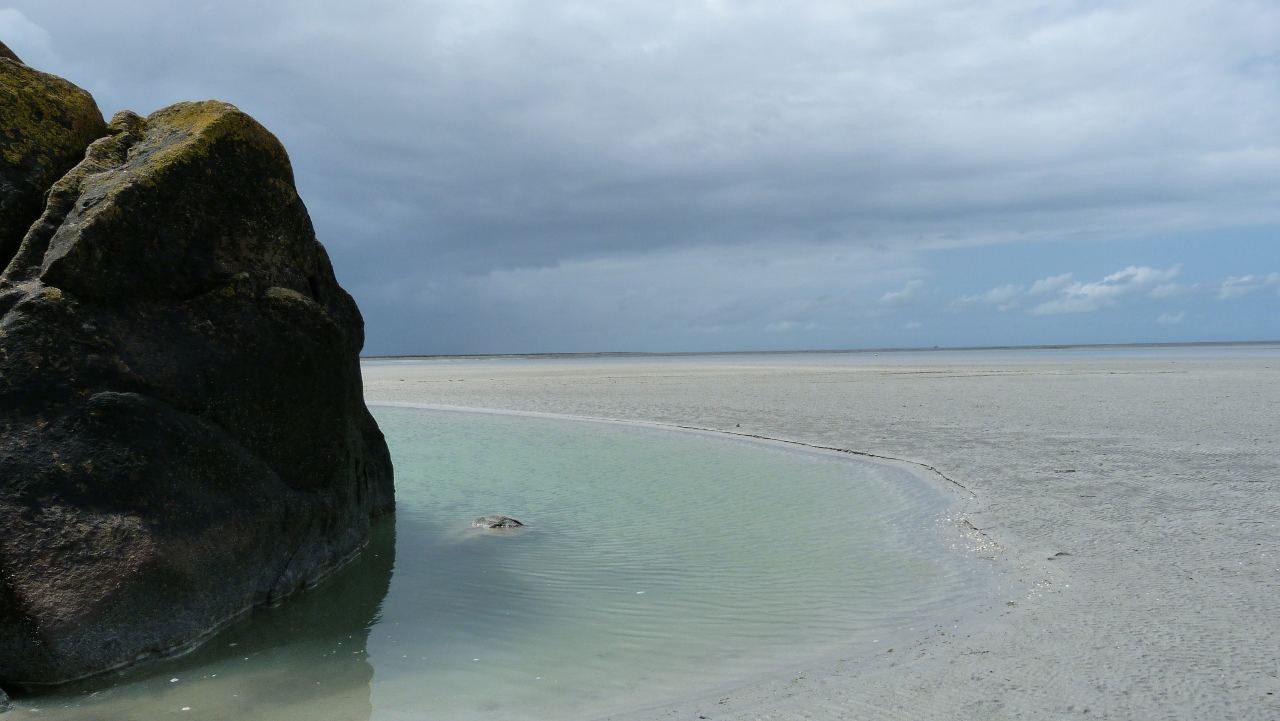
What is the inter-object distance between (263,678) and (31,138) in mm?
4776

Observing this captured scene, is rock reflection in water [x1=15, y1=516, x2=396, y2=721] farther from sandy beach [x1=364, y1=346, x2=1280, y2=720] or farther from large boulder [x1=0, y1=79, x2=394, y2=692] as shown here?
sandy beach [x1=364, y1=346, x2=1280, y2=720]

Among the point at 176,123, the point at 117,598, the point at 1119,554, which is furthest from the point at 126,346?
the point at 1119,554

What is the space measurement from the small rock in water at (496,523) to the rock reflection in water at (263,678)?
2546 millimetres

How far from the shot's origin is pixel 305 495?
6.90 m

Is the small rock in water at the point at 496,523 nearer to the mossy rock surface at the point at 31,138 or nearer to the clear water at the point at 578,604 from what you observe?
the clear water at the point at 578,604

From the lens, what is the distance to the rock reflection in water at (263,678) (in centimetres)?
Result: 458

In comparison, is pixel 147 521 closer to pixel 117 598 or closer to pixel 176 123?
pixel 117 598

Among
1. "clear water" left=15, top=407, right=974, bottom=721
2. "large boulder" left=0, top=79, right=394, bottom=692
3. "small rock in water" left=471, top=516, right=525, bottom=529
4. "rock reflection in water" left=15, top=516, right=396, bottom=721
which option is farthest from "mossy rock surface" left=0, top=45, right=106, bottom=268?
"small rock in water" left=471, top=516, right=525, bottom=529

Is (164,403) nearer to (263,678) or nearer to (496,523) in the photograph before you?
(263,678)

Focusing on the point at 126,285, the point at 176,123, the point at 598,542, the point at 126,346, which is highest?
the point at 176,123

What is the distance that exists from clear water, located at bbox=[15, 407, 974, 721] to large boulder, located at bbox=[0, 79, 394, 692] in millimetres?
415

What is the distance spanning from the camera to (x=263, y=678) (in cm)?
Answer: 504

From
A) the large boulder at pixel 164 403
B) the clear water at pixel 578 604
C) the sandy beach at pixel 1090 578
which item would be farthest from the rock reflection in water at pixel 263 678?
the sandy beach at pixel 1090 578

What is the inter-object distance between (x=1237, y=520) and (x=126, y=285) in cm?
1027
